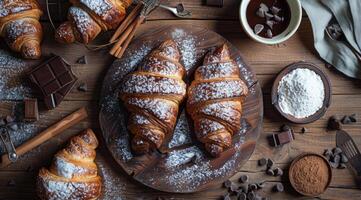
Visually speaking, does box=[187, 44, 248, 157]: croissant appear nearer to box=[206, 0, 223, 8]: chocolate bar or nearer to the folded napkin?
box=[206, 0, 223, 8]: chocolate bar

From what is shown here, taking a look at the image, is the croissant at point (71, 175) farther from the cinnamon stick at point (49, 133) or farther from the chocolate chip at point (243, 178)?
the chocolate chip at point (243, 178)

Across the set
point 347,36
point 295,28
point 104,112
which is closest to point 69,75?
point 104,112

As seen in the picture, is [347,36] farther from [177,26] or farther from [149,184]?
[149,184]

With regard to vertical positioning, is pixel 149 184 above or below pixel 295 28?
below

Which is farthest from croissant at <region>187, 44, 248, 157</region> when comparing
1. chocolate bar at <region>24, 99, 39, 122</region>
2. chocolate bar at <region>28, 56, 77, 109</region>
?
chocolate bar at <region>24, 99, 39, 122</region>

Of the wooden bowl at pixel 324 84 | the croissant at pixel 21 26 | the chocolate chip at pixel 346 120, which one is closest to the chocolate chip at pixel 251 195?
the wooden bowl at pixel 324 84

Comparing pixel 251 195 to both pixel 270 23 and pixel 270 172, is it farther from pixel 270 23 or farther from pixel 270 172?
pixel 270 23
